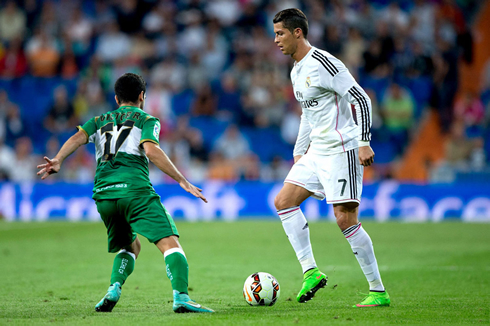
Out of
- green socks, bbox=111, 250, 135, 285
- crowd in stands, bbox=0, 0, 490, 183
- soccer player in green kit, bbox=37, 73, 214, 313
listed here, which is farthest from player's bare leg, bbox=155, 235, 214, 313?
crowd in stands, bbox=0, 0, 490, 183

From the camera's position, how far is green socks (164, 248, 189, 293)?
4.89 metres

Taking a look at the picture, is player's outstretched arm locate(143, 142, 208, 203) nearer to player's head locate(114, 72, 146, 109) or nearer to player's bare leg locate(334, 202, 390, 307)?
player's head locate(114, 72, 146, 109)

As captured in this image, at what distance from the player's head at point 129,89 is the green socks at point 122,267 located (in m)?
1.27

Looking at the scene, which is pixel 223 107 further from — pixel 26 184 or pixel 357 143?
pixel 357 143

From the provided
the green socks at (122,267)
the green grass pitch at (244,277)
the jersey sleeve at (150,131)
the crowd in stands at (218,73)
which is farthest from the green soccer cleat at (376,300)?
the crowd in stands at (218,73)

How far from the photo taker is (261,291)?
216 inches

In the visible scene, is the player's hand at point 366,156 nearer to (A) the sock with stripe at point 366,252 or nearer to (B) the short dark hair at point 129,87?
(A) the sock with stripe at point 366,252

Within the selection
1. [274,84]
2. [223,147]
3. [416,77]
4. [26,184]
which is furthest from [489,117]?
[26,184]

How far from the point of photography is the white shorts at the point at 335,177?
5426 millimetres

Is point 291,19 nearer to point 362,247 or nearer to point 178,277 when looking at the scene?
point 362,247

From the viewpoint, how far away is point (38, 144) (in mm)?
18016

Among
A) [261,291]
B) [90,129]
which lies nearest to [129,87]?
[90,129]

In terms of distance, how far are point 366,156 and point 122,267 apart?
219 cm

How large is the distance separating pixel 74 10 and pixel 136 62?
318 centimetres
